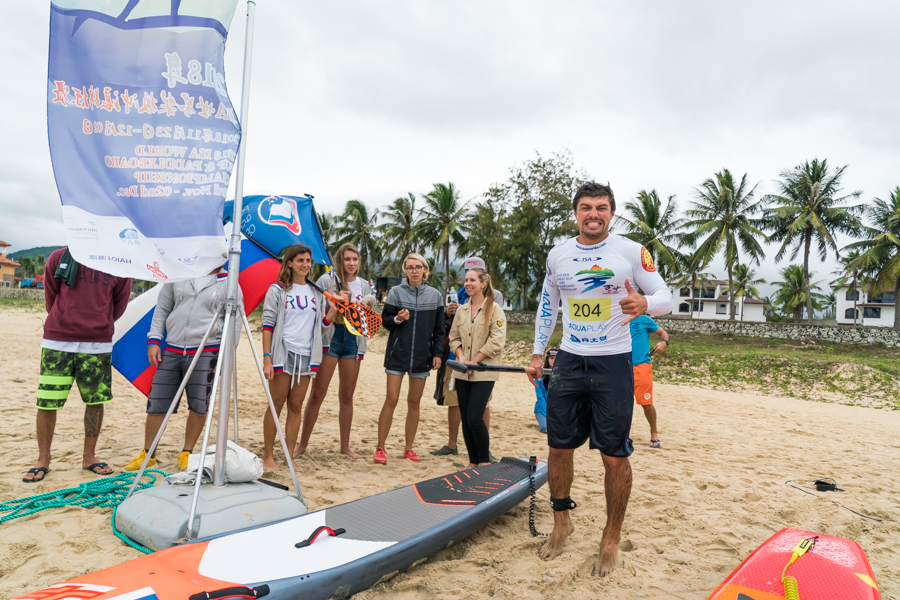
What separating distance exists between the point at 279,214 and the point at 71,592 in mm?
3618

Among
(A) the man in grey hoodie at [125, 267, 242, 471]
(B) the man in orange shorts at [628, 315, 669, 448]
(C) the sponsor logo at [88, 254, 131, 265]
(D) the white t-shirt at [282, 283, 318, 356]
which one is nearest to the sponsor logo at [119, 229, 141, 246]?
Result: (C) the sponsor logo at [88, 254, 131, 265]

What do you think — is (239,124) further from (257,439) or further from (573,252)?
(257,439)

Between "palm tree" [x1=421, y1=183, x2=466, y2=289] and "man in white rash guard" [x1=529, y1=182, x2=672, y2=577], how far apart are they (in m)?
31.0

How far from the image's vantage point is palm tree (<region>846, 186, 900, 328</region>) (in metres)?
25.3

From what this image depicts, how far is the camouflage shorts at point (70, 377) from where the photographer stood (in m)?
3.84

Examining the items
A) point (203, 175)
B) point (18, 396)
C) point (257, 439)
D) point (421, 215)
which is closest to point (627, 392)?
point (203, 175)

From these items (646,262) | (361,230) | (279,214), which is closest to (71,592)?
(646,262)

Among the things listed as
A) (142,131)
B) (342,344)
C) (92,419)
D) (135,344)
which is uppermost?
(142,131)

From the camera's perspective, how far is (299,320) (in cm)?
443

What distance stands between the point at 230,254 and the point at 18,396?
5.99 m

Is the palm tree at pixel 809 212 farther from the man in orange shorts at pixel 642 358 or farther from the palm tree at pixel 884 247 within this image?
the man in orange shorts at pixel 642 358

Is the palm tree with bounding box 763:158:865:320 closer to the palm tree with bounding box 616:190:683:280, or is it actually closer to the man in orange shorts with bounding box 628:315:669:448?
the palm tree with bounding box 616:190:683:280

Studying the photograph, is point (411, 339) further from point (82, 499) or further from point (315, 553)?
point (82, 499)

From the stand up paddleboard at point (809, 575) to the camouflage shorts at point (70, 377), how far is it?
4.36 metres
